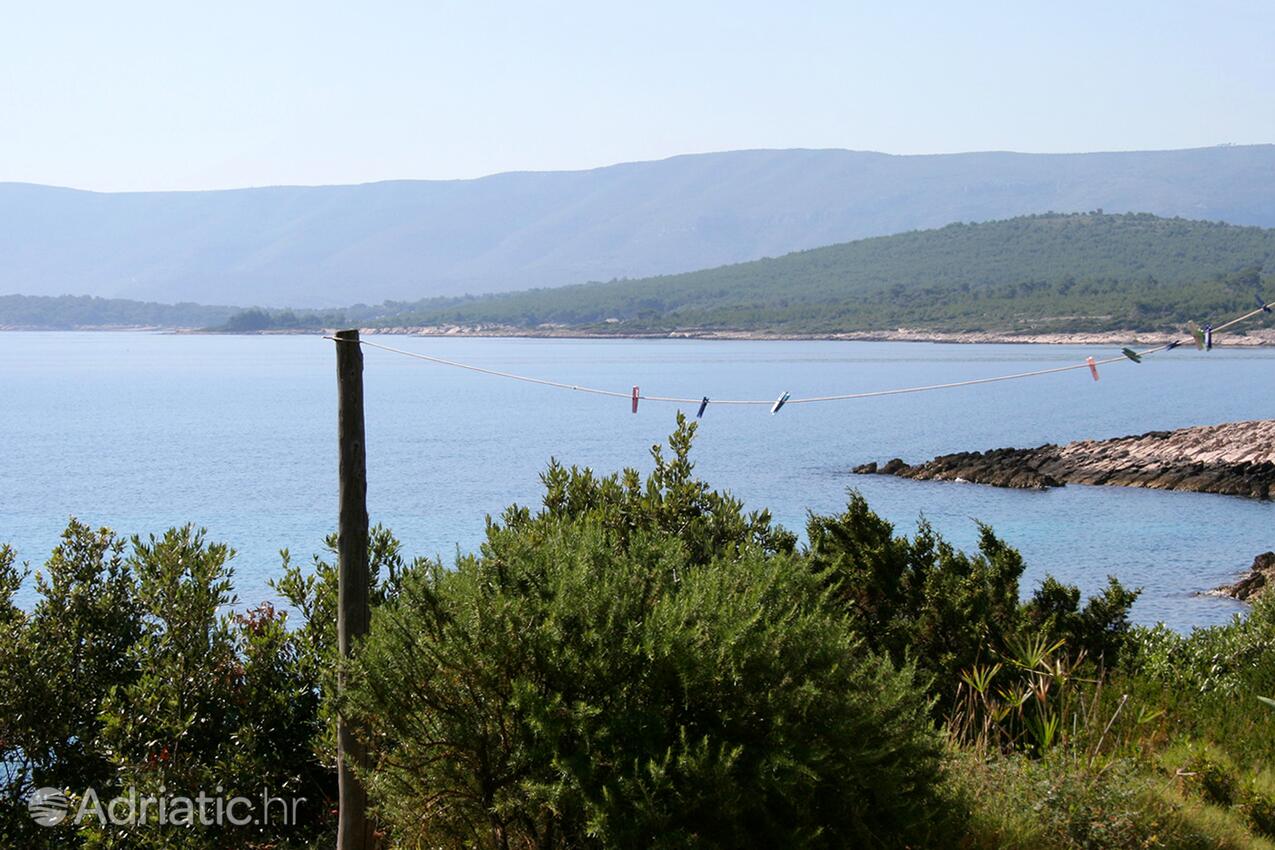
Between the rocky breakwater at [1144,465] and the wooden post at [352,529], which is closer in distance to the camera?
the wooden post at [352,529]

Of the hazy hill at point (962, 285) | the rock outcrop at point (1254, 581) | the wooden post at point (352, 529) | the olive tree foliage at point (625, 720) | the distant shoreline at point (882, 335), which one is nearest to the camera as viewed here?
the olive tree foliage at point (625, 720)

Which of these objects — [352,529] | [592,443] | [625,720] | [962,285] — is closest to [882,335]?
[962,285]

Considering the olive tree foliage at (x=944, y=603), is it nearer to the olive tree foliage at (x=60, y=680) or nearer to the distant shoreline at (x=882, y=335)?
the olive tree foliage at (x=60, y=680)

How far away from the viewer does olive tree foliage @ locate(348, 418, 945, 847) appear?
4.25 metres

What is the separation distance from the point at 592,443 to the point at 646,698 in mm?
49435

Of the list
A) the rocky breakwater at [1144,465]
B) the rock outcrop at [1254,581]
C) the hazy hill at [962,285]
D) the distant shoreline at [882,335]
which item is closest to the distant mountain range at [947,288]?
the hazy hill at [962,285]

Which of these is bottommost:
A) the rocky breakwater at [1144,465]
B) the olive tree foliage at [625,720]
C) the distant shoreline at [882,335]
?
the rocky breakwater at [1144,465]

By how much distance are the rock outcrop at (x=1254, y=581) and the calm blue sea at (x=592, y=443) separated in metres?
0.53

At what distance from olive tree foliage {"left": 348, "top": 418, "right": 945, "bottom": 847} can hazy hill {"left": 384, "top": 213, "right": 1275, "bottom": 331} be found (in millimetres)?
102693

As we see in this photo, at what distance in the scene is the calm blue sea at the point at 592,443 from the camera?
2916cm

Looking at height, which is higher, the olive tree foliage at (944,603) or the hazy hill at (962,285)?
the hazy hill at (962,285)

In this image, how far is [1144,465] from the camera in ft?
127

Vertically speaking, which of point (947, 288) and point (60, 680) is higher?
point (947, 288)

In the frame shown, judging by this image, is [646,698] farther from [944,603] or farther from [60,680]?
[944,603]
